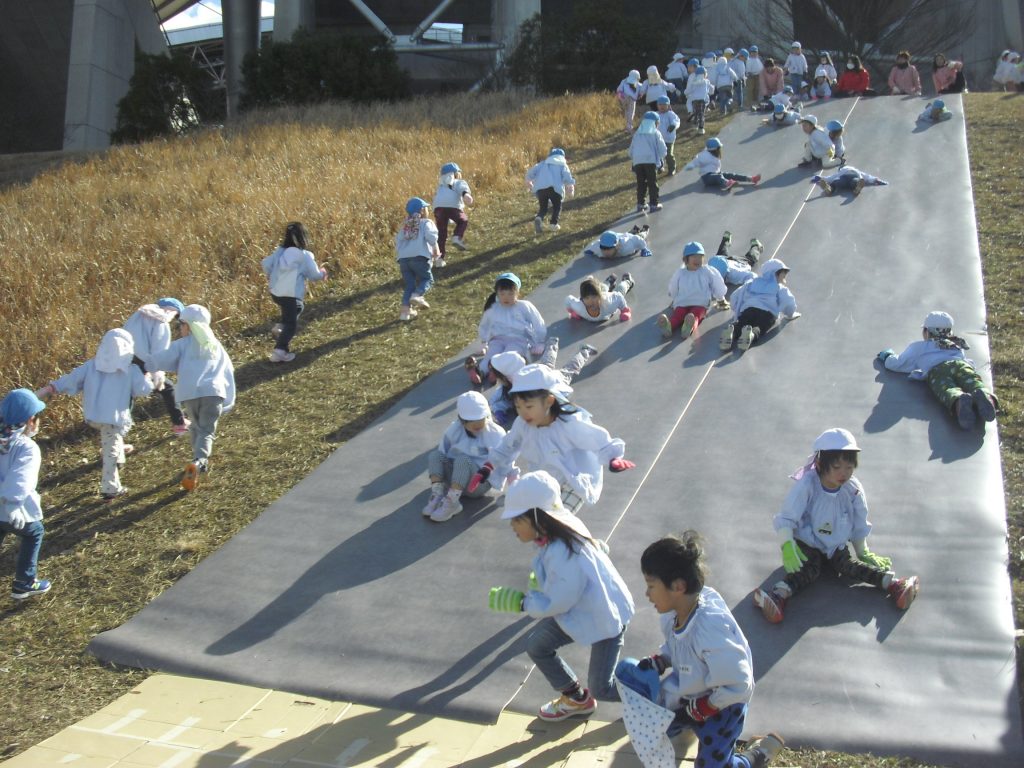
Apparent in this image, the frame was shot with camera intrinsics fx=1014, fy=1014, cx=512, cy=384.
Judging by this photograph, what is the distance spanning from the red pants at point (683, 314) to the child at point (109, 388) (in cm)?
491

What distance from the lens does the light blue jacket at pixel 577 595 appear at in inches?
184

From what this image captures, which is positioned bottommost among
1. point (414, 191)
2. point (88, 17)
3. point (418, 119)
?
point (414, 191)

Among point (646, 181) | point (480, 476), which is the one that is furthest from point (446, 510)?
point (646, 181)

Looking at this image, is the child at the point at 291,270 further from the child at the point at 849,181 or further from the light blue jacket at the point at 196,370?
the child at the point at 849,181

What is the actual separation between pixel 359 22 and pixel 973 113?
29651 mm

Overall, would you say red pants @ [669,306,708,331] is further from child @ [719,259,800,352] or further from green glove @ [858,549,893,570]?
green glove @ [858,549,893,570]

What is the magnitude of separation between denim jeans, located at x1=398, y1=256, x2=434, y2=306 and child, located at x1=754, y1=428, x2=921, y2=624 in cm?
664

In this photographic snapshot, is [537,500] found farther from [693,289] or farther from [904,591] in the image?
[693,289]

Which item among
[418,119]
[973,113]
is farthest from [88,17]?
[973,113]

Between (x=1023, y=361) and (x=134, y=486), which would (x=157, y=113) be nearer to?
(x=134, y=486)

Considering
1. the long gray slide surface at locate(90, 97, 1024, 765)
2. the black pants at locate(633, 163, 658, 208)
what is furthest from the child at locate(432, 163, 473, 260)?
the long gray slide surface at locate(90, 97, 1024, 765)

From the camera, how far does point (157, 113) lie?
29.0 metres

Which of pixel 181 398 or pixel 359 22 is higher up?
pixel 359 22

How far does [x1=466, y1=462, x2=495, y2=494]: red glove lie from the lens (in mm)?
7164
